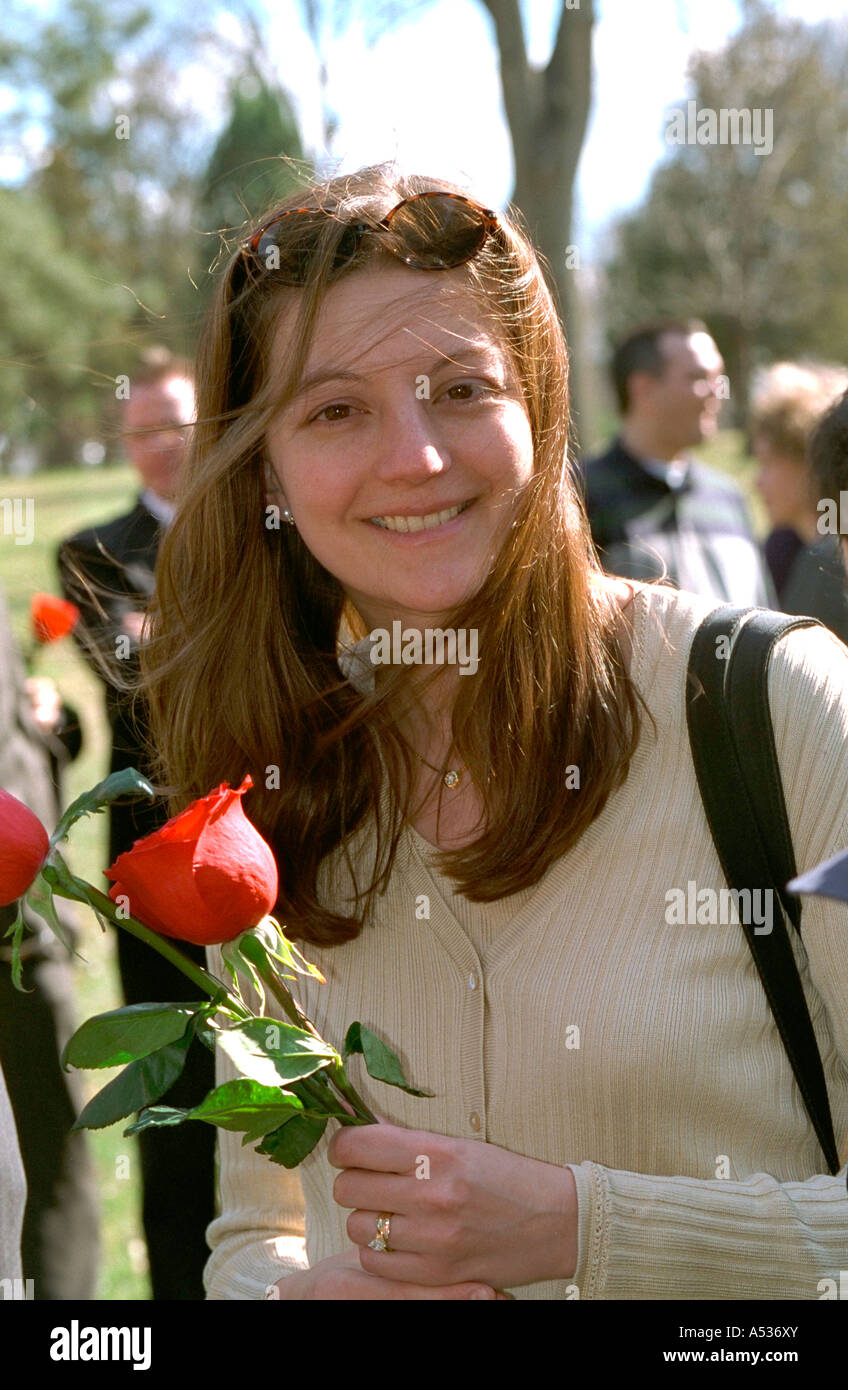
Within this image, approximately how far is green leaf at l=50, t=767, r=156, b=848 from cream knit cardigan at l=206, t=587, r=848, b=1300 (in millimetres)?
627

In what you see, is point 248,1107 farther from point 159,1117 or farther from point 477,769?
point 477,769

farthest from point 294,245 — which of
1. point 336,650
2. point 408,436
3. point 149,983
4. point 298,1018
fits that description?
point 149,983

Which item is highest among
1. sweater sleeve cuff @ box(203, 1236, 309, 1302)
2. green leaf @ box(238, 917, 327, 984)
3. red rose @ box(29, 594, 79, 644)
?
red rose @ box(29, 594, 79, 644)

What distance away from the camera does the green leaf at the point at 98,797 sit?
3.92 ft

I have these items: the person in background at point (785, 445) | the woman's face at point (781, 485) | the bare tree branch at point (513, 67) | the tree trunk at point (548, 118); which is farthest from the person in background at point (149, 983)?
the bare tree branch at point (513, 67)

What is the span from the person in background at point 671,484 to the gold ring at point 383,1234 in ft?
11.6

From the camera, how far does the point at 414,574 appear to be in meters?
1.78

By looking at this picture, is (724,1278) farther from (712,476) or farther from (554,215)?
(554,215)

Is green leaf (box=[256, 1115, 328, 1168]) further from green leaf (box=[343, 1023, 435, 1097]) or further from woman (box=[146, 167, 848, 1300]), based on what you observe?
woman (box=[146, 167, 848, 1300])

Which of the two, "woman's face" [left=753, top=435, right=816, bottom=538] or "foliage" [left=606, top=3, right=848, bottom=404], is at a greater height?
"foliage" [left=606, top=3, right=848, bottom=404]

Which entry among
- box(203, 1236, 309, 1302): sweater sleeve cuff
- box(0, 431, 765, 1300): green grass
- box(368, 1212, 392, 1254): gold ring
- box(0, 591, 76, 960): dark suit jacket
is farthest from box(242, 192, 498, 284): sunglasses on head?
box(0, 591, 76, 960): dark suit jacket

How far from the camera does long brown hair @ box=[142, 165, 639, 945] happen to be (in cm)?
177

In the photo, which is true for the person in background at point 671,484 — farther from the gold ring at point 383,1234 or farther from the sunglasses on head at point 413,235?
the gold ring at point 383,1234
